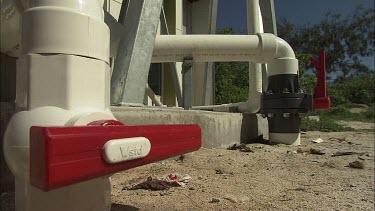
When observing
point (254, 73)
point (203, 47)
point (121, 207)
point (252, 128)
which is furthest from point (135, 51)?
point (254, 73)

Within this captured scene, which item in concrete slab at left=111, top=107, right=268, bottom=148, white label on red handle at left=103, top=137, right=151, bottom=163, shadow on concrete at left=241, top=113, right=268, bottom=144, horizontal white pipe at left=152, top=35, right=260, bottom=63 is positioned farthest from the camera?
shadow on concrete at left=241, top=113, right=268, bottom=144

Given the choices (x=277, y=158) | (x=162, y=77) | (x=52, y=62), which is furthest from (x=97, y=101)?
(x=162, y=77)

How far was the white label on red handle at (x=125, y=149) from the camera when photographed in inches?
27.4

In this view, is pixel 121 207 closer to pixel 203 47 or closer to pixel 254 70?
pixel 203 47

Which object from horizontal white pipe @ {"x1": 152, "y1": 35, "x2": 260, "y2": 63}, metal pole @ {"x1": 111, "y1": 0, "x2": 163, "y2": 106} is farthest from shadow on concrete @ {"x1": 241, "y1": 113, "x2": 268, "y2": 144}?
metal pole @ {"x1": 111, "y1": 0, "x2": 163, "y2": 106}

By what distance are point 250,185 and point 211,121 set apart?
113cm

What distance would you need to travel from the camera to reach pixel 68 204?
2.82ft

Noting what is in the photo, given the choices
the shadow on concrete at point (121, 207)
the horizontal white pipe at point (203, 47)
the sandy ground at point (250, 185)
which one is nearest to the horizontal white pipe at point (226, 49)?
the horizontal white pipe at point (203, 47)

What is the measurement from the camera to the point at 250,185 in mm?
2033

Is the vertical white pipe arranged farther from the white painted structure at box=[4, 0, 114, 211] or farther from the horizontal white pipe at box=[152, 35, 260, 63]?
the white painted structure at box=[4, 0, 114, 211]

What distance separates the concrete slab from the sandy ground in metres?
0.25

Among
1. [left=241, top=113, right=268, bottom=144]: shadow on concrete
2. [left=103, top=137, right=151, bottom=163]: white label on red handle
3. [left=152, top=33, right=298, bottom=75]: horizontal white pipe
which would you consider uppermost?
[left=152, top=33, right=298, bottom=75]: horizontal white pipe

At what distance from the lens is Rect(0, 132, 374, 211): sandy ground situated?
163cm

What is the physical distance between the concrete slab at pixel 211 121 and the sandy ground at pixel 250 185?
252 mm
